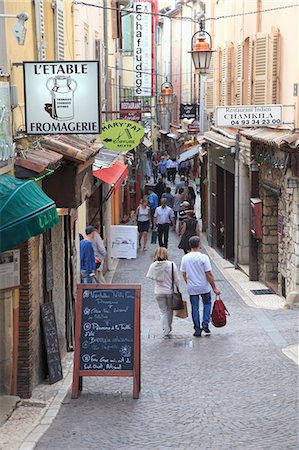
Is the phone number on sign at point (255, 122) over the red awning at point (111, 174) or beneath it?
over

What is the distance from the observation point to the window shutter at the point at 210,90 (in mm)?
26359

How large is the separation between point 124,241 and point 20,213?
42.8 ft

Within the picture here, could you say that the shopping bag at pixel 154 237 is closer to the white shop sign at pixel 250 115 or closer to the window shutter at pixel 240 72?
the window shutter at pixel 240 72

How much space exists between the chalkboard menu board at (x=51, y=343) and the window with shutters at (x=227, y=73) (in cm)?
1395

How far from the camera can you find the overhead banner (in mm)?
32406

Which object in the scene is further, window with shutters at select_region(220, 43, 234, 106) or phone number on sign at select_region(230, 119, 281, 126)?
window with shutters at select_region(220, 43, 234, 106)

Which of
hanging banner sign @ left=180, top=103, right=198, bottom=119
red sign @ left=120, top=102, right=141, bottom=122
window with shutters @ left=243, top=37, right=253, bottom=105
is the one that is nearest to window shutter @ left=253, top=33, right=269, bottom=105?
window with shutters @ left=243, top=37, right=253, bottom=105

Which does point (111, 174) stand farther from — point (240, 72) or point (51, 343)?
point (51, 343)

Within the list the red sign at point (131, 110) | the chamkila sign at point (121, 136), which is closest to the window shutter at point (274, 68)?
the chamkila sign at point (121, 136)

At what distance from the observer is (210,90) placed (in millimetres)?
26906

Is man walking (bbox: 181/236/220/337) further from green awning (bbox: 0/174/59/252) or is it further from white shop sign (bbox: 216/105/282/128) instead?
green awning (bbox: 0/174/59/252)

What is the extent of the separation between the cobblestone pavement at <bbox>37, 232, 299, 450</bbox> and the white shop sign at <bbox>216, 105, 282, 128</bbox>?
4483 mm

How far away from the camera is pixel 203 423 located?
815 centimetres

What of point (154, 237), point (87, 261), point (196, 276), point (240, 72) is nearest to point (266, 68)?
point (240, 72)
